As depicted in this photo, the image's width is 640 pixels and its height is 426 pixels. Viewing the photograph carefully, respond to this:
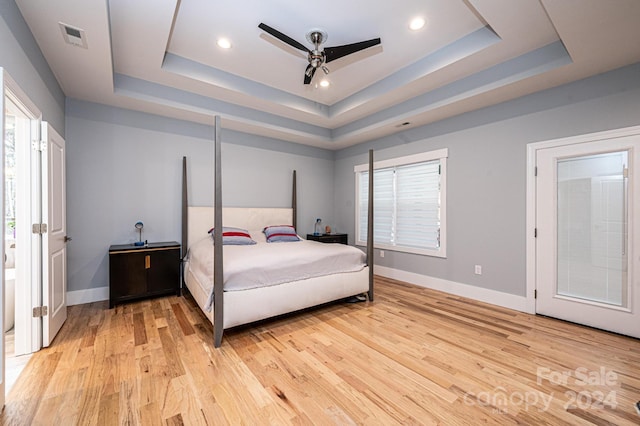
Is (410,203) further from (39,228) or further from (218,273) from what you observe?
(39,228)

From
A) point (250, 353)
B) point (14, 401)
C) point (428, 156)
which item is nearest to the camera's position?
point (14, 401)

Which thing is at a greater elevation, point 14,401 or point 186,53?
point 186,53

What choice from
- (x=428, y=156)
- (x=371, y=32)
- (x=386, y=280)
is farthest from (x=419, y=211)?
(x=371, y=32)

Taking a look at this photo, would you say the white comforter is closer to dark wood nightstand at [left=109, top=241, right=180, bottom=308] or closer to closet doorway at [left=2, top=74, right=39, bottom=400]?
dark wood nightstand at [left=109, top=241, right=180, bottom=308]

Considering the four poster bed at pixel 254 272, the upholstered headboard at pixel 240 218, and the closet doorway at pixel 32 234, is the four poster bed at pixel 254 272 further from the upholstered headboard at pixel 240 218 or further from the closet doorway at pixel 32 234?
the closet doorway at pixel 32 234

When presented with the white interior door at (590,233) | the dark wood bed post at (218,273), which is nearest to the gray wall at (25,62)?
the dark wood bed post at (218,273)

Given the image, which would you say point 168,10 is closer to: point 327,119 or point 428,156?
point 327,119

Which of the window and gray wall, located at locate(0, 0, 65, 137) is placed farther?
the window

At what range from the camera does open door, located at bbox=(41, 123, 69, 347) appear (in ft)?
7.57

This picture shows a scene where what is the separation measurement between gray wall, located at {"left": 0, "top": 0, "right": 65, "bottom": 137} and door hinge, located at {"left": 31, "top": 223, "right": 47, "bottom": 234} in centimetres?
101

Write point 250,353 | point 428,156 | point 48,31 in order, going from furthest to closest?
point 428,156 → point 250,353 → point 48,31

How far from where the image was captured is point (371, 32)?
2.67m

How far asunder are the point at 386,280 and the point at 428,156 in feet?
7.02

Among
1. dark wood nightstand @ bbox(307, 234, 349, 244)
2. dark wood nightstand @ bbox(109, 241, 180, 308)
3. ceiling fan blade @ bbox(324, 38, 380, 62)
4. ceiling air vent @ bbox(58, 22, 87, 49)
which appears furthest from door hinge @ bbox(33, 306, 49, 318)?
dark wood nightstand @ bbox(307, 234, 349, 244)
